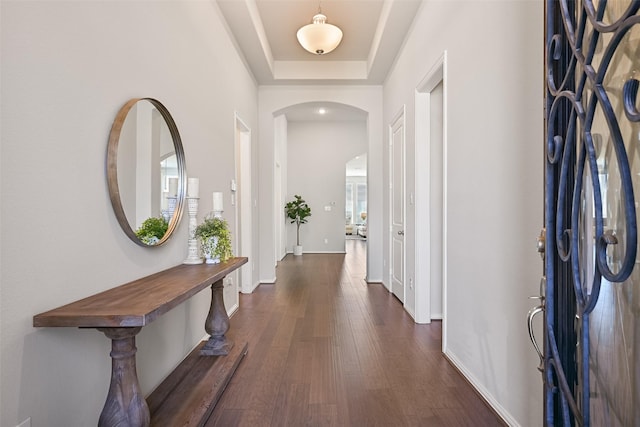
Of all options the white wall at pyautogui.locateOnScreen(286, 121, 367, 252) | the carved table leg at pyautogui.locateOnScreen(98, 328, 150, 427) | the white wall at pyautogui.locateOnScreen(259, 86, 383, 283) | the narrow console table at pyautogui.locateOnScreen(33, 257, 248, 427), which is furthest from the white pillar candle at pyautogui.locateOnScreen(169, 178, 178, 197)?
the white wall at pyautogui.locateOnScreen(286, 121, 367, 252)

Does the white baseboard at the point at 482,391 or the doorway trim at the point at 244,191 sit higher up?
the doorway trim at the point at 244,191

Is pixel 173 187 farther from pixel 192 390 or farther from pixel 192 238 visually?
pixel 192 390

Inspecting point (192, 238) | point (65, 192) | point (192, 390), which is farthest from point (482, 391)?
point (65, 192)

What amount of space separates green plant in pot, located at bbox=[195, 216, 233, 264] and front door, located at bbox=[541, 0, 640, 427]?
1.94 m

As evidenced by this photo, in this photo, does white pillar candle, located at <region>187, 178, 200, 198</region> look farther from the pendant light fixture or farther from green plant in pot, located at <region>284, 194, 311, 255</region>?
green plant in pot, located at <region>284, 194, 311, 255</region>

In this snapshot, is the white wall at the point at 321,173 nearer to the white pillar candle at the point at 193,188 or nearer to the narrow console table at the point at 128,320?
the white pillar candle at the point at 193,188

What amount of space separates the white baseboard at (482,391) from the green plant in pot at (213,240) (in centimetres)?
178

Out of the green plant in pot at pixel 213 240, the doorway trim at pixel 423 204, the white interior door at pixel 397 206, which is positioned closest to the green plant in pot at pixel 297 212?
the white interior door at pixel 397 206

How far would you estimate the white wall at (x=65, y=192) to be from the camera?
1.09 metres

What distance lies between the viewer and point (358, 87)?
17.4 ft

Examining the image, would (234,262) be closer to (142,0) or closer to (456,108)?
(142,0)

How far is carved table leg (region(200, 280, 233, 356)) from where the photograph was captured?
2.48 m

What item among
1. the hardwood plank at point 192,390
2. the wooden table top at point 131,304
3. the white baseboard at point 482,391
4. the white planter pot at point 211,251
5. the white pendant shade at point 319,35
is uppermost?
the white pendant shade at point 319,35

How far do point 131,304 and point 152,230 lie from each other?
0.73 m
